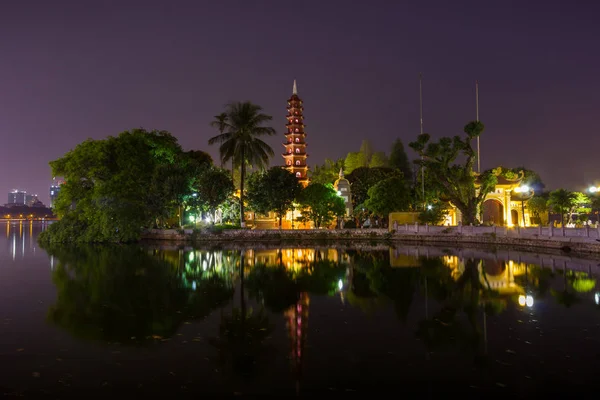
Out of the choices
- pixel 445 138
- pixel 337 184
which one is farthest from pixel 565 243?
pixel 337 184

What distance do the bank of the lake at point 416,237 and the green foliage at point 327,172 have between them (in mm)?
27017

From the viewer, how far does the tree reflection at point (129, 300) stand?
1093 centimetres

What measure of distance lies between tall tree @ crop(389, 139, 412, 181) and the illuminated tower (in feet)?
77.3

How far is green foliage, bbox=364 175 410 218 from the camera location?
160 ft

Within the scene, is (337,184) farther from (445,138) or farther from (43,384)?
(43,384)

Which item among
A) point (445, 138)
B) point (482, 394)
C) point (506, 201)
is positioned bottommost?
point (482, 394)

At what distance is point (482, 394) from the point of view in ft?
23.4

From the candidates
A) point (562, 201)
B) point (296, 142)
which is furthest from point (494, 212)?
point (296, 142)

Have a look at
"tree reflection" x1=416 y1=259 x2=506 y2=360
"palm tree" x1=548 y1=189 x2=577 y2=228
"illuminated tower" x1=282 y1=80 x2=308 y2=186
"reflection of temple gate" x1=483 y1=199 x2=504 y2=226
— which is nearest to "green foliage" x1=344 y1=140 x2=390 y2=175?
"illuminated tower" x1=282 y1=80 x2=308 y2=186

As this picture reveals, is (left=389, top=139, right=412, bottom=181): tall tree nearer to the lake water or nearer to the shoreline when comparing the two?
the shoreline

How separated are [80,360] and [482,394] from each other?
6.65m

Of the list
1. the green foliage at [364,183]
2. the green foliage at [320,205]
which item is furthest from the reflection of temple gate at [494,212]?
the green foliage at [320,205]

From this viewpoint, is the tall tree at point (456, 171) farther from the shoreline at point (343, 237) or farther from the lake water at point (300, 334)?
the lake water at point (300, 334)

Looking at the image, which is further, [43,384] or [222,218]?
[222,218]
